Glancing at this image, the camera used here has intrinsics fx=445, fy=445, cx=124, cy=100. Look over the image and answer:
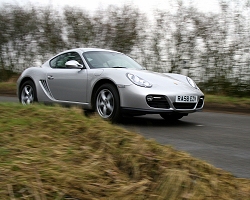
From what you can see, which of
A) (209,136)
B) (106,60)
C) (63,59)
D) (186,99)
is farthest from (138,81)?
(63,59)

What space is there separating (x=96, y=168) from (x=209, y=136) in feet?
12.1

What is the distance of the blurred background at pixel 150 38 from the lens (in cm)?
1213

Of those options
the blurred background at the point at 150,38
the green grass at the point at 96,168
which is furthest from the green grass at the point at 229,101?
the green grass at the point at 96,168

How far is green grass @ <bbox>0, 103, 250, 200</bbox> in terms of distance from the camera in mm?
2543

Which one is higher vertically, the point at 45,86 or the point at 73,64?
the point at 73,64

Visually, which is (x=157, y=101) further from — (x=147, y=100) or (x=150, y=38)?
(x=150, y=38)

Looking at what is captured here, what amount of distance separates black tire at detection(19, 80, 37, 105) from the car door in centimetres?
47

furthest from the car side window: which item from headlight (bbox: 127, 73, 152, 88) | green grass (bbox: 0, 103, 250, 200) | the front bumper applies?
green grass (bbox: 0, 103, 250, 200)

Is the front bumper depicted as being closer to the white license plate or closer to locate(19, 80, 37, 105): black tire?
the white license plate

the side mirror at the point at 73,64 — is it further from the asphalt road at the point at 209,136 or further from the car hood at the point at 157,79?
the asphalt road at the point at 209,136

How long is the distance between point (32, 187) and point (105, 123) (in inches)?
62.7

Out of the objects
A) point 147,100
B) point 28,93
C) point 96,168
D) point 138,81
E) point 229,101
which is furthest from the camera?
point 229,101

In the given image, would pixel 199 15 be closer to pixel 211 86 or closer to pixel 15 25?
pixel 211 86

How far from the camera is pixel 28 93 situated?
8.77 m
